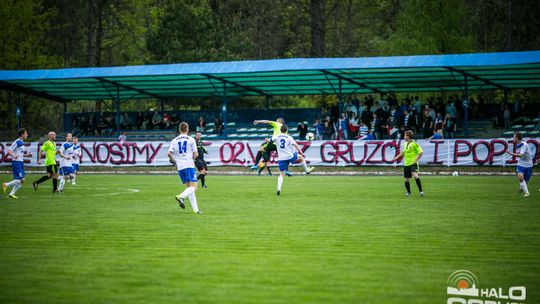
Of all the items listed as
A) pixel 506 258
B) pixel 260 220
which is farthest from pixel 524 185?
pixel 506 258

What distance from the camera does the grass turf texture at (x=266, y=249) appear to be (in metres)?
9.11

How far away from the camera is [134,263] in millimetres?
10961

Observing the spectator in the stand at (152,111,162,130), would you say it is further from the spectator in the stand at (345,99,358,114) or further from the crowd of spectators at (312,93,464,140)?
the spectator in the stand at (345,99,358,114)

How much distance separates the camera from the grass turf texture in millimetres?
9109

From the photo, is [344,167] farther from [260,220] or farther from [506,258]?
[506,258]

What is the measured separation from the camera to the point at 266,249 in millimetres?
12078

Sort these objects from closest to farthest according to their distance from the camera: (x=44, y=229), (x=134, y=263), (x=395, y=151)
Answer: (x=134, y=263) → (x=44, y=229) → (x=395, y=151)

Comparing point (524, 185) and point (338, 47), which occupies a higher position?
point (338, 47)

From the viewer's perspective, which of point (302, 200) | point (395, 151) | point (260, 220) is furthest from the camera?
point (395, 151)

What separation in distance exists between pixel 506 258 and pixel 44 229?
8.99 meters

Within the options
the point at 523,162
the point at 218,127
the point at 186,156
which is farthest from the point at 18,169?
the point at 218,127

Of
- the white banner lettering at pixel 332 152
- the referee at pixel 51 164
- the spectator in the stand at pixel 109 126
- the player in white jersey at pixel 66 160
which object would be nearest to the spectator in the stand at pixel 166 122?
the spectator in the stand at pixel 109 126

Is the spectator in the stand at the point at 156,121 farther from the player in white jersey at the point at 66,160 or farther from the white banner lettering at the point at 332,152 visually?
the player in white jersey at the point at 66,160

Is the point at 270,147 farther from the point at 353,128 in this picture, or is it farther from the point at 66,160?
the point at 66,160
